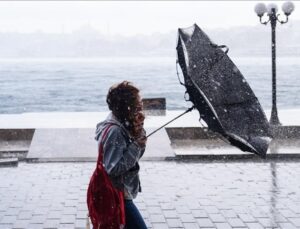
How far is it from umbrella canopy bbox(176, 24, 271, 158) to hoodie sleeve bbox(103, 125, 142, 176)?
1.95 ft

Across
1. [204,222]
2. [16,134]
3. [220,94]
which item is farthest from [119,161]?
[16,134]

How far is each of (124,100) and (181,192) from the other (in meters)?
4.91

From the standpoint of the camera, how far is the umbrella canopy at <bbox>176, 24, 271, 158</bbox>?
11.6 ft

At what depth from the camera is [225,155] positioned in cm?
1062

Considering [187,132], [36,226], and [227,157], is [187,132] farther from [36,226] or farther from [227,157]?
[36,226]

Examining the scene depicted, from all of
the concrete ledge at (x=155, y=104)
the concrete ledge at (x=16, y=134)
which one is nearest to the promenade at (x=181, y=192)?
the concrete ledge at (x=16, y=134)

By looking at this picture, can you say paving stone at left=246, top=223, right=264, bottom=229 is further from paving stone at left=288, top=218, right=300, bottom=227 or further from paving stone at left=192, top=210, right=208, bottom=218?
paving stone at left=192, top=210, right=208, bottom=218

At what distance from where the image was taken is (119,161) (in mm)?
3293

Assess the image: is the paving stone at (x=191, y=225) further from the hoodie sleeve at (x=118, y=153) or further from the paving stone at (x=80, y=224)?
the hoodie sleeve at (x=118, y=153)

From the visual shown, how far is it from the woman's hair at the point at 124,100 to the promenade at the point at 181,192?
3.21m

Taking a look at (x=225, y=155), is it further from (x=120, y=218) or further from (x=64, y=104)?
(x=64, y=104)

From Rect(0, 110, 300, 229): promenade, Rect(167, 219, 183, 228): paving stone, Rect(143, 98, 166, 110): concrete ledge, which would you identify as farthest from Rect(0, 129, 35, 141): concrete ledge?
Rect(167, 219, 183, 228): paving stone

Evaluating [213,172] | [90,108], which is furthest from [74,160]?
[90,108]

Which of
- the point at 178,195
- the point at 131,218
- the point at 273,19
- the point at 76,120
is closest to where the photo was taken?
the point at 131,218
